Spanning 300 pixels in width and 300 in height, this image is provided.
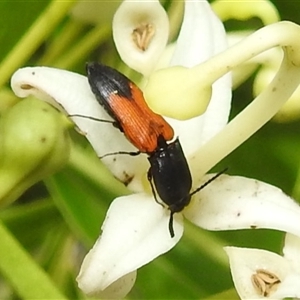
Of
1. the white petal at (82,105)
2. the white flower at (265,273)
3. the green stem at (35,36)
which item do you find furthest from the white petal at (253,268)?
the green stem at (35,36)

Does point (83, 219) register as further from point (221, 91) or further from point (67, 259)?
point (221, 91)

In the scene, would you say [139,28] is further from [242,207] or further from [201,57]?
[242,207]

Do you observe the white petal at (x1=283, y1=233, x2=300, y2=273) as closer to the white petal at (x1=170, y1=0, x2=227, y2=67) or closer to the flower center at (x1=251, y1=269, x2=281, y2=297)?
the flower center at (x1=251, y1=269, x2=281, y2=297)

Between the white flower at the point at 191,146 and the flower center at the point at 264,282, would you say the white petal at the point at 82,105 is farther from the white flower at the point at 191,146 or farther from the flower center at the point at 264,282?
the flower center at the point at 264,282

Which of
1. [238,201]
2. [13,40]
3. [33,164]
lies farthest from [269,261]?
[13,40]

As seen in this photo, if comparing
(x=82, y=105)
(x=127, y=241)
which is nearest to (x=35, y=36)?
(x=82, y=105)

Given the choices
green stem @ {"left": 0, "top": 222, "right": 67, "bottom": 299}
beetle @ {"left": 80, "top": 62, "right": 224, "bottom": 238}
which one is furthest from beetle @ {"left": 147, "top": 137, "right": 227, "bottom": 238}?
green stem @ {"left": 0, "top": 222, "right": 67, "bottom": 299}

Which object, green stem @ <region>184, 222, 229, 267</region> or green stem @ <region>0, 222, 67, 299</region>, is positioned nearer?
green stem @ <region>0, 222, 67, 299</region>
